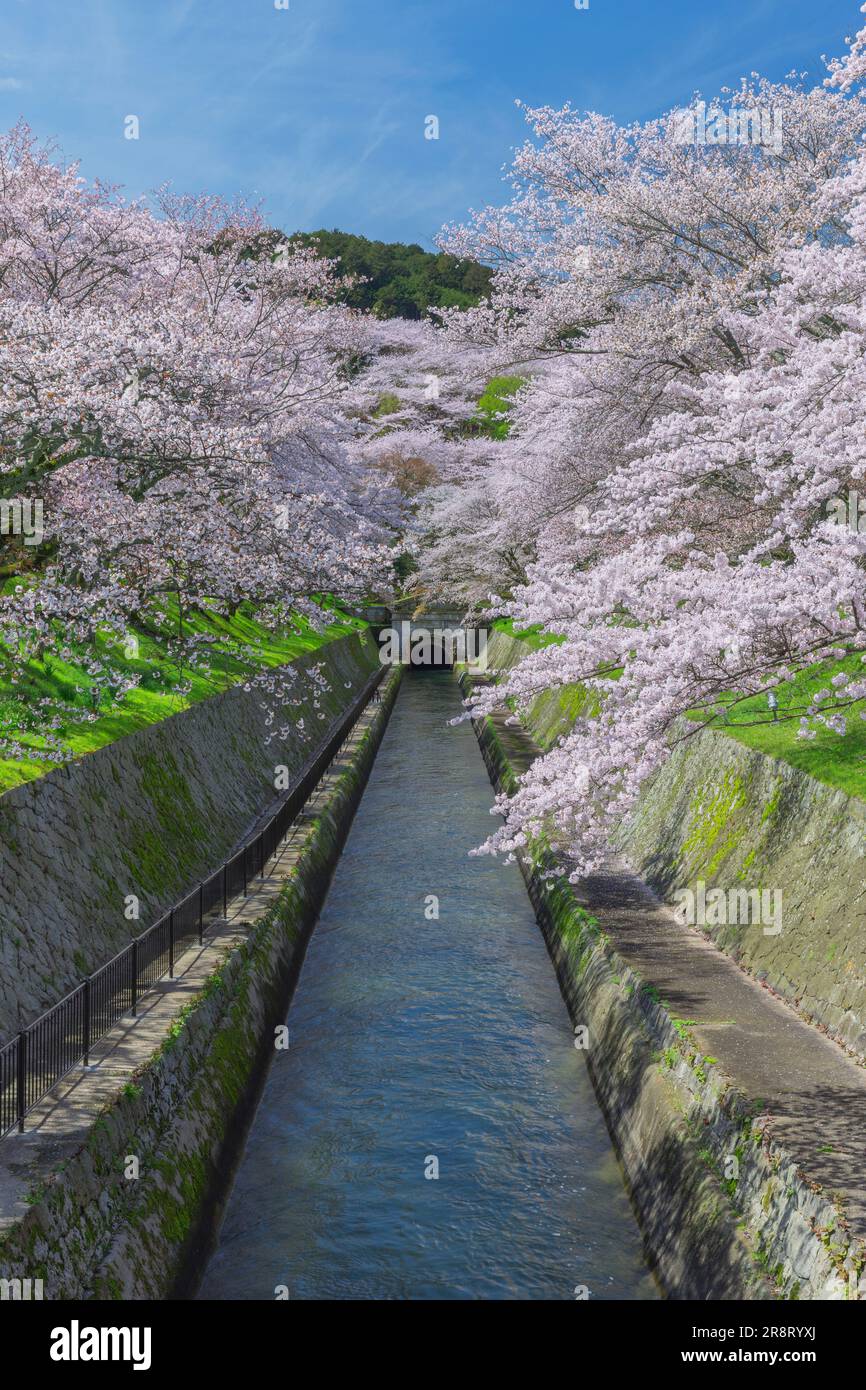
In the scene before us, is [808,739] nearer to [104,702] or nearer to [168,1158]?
[168,1158]

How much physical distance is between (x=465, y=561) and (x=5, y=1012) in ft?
111

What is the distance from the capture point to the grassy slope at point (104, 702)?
505 inches

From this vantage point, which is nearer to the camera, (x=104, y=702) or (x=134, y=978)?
(x=134, y=978)

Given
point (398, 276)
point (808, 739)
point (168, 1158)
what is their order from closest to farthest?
point (168, 1158) → point (808, 739) → point (398, 276)

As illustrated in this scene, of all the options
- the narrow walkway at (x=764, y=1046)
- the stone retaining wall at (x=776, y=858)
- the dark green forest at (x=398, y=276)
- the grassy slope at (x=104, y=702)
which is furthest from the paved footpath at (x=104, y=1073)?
the dark green forest at (x=398, y=276)

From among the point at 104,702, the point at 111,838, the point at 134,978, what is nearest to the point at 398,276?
the point at 104,702

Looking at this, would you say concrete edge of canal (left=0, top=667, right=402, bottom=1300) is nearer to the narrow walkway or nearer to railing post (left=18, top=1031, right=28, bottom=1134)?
railing post (left=18, top=1031, right=28, bottom=1134)

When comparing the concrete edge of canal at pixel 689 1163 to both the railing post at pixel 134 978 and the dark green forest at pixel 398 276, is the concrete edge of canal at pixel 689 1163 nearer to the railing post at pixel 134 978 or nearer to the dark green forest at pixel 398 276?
the railing post at pixel 134 978

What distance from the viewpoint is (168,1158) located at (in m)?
8.63

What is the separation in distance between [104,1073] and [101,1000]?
121cm

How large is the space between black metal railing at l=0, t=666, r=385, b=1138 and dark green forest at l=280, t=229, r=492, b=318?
69.2 metres

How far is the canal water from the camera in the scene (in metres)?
8.82

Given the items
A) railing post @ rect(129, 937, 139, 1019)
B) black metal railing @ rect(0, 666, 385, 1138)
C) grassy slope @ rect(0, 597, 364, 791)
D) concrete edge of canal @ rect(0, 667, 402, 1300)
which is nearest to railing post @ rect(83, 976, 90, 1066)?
black metal railing @ rect(0, 666, 385, 1138)
